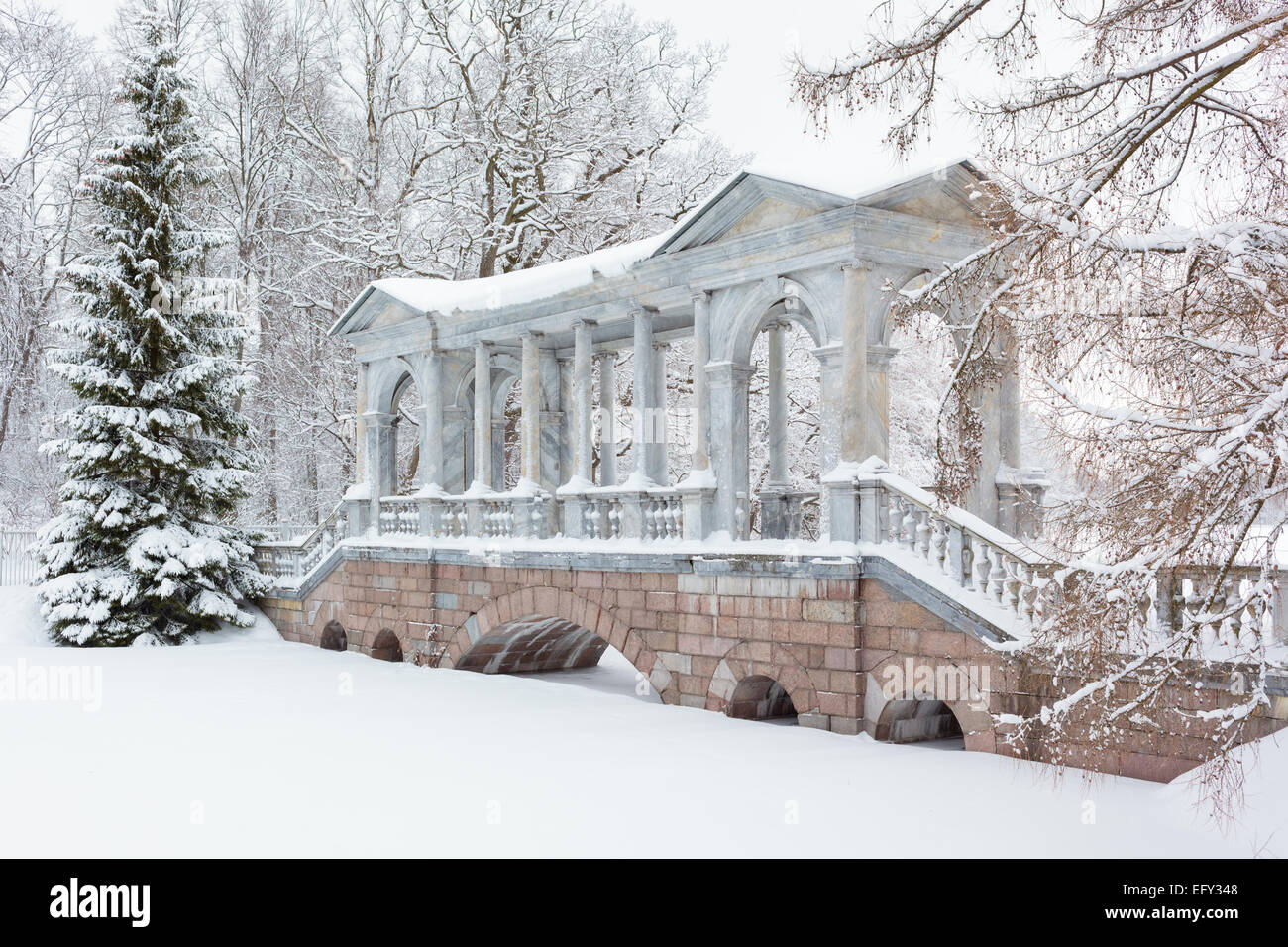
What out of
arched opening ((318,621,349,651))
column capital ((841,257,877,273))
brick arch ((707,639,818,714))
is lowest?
arched opening ((318,621,349,651))

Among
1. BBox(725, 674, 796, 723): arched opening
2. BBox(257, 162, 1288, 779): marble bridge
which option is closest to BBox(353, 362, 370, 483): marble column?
BBox(257, 162, 1288, 779): marble bridge

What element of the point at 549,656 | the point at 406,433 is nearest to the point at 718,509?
the point at 549,656

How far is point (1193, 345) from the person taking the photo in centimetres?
598

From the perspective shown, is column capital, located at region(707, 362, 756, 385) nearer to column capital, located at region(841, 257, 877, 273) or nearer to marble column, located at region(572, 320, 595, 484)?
column capital, located at region(841, 257, 877, 273)

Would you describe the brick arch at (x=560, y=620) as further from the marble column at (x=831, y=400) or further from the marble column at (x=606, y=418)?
the marble column at (x=831, y=400)

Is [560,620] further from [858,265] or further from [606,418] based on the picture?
[858,265]

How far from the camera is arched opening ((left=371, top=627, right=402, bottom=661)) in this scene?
732 inches

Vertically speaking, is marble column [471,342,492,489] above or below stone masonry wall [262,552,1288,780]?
above

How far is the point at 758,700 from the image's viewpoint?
42.3 feet

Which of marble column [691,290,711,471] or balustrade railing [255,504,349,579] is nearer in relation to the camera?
marble column [691,290,711,471]

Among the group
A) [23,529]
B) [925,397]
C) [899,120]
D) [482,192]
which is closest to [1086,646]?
[899,120]

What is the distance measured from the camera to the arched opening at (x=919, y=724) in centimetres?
1129

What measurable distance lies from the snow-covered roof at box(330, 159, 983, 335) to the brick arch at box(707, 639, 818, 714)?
4234mm

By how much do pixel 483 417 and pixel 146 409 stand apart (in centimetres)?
593
